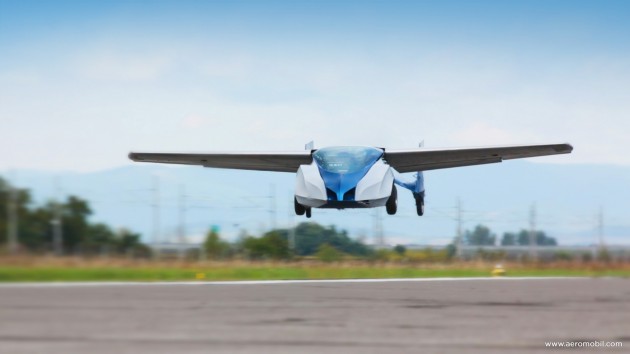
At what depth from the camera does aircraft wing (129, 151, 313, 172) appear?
40.9 m

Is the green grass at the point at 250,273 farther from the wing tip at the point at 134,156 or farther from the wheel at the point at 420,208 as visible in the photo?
the wing tip at the point at 134,156

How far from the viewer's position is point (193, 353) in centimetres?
826

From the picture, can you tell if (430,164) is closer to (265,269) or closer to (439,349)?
(265,269)

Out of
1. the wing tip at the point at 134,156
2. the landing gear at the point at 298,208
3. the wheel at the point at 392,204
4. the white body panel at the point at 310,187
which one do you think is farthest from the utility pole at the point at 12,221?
the wing tip at the point at 134,156

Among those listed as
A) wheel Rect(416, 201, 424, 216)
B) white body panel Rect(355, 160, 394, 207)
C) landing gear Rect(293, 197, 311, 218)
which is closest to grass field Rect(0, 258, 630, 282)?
white body panel Rect(355, 160, 394, 207)

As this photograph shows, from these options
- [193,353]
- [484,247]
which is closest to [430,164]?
[484,247]

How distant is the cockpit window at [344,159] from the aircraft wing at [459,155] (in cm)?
455

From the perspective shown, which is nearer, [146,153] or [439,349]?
[439,349]

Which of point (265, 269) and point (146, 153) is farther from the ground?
point (146, 153)

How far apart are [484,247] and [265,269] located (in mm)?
10451

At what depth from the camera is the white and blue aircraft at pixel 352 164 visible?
33500 mm

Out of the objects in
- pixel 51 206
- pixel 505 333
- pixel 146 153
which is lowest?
pixel 505 333

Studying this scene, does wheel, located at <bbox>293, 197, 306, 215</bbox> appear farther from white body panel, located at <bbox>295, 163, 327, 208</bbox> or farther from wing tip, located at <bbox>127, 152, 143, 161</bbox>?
wing tip, located at <bbox>127, 152, 143, 161</bbox>

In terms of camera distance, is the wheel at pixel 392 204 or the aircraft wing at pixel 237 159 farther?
the aircraft wing at pixel 237 159
